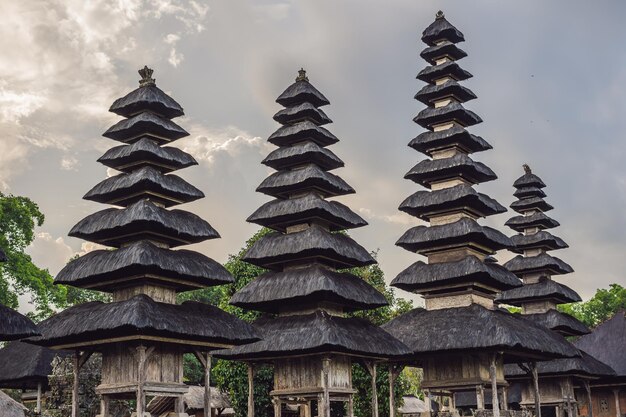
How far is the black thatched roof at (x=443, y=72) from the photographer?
38062 millimetres

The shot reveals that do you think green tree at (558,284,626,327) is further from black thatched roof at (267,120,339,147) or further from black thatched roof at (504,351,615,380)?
black thatched roof at (267,120,339,147)

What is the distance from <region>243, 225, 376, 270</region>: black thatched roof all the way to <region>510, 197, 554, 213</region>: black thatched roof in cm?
1699

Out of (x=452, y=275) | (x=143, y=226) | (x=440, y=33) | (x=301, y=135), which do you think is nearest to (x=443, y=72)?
(x=440, y=33)

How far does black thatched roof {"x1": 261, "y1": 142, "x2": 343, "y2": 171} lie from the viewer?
30.9 metres

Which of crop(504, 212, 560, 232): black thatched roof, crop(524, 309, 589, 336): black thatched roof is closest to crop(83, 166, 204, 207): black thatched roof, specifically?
crop(524, 309, 589, 336): black thatched roof

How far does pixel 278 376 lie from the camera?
28094mm

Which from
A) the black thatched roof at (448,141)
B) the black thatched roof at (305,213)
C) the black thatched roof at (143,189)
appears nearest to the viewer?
the black thatched roof at (143,189)

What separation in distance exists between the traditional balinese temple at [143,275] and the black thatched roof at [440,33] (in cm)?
1681

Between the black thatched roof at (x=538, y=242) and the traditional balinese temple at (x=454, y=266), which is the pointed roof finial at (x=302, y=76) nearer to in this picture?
the traditional balinese temple at (x=454, y=266)

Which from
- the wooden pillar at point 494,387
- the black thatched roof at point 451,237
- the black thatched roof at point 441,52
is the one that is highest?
the black thatched roof at point 441,52

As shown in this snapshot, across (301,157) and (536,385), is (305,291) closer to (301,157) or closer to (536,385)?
(301,157)

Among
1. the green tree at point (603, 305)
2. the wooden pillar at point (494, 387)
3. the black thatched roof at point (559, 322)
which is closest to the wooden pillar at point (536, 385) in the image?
the wooden pillar at point (494, 387)

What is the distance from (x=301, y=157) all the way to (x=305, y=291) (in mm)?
6260

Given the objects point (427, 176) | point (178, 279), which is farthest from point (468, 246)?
point (178, 279)
